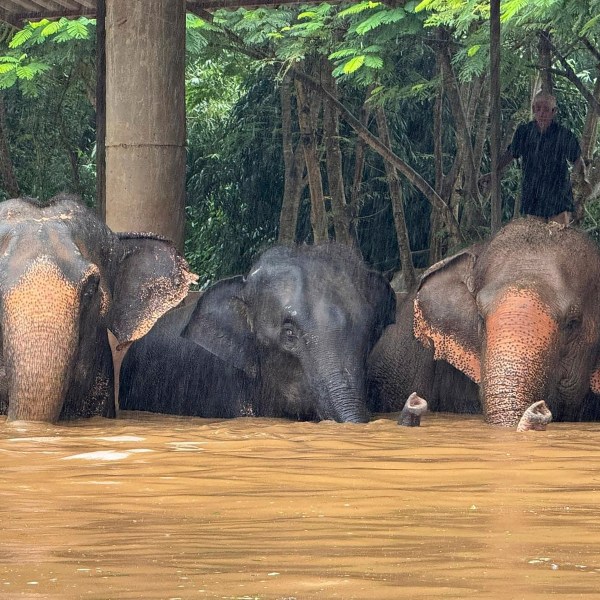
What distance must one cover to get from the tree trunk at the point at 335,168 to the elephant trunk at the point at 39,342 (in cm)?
864

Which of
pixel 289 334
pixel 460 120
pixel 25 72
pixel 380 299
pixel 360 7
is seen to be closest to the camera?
pixel 289 334

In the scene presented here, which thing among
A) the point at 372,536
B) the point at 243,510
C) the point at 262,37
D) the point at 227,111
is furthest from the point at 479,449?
the point at 227,111

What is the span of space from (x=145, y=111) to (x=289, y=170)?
831 cm

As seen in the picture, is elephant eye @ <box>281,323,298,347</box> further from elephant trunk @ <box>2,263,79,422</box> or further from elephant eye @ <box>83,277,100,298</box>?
elephant trunk @ <box>2,263,79,422</box>

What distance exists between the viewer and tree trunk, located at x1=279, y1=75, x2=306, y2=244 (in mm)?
16328

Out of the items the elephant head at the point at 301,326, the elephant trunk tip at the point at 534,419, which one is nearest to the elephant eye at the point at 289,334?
the elephant head at the point at 301,326

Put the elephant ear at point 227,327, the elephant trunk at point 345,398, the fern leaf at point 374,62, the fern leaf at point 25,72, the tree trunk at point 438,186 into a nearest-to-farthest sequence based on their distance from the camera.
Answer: the elephant trunk at point 345,398 < the elephant ear at point 227,327 < the fern leaf at point 374,62 < the fern leaf at point 25,72 < the tree trunk at point 438,186

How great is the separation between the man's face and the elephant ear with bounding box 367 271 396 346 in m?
2.65

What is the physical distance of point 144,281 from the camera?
7.94m

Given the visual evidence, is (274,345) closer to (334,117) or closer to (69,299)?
Result: (69,299)

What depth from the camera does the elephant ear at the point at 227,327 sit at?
8.21 m

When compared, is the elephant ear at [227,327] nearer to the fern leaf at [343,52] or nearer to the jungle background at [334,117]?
the jungle background at [334,117]

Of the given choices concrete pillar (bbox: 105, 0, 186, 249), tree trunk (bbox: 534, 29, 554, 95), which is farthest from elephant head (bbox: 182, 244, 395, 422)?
tree trunk (bbox: 534, 29, 554, 95)

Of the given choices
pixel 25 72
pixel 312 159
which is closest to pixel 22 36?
pixel 25 72
